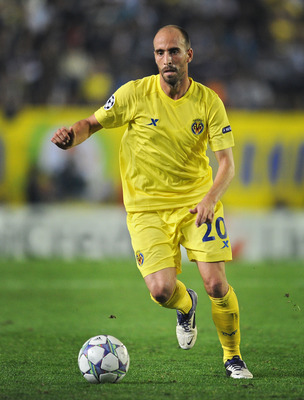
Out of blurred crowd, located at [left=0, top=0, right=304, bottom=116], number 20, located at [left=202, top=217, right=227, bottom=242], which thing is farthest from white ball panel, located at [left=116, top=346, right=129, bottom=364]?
blurred crowd, located at [left=0, top=0, right=304, bottom=116]

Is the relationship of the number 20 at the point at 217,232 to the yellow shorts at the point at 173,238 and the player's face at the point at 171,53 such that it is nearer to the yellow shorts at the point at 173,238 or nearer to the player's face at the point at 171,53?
the yellow shorts at the point at 173,238

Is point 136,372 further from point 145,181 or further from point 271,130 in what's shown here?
point 271,130

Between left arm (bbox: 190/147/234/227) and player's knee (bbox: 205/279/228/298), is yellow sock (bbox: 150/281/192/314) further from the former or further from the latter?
left arm (bbox: 190/147/234/227)

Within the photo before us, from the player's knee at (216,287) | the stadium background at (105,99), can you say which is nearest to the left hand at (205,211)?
the player's knee at (216,287)

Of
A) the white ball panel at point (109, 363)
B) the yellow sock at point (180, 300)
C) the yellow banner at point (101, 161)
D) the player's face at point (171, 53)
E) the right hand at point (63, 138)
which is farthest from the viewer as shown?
the yellow banner at point (101, 161)

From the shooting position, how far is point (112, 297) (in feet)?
30.6

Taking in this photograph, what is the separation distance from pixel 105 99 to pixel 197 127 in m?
9.23

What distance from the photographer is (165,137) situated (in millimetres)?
5211

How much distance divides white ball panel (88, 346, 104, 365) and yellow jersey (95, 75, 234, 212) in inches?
41.8

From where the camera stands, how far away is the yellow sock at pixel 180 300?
5.30m

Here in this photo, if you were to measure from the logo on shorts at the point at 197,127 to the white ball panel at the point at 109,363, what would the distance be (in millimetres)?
1584

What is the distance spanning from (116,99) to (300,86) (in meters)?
11.1

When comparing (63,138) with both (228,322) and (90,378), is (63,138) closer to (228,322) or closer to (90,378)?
(90,378)

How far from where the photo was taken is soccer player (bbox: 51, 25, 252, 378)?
5.05 meters
